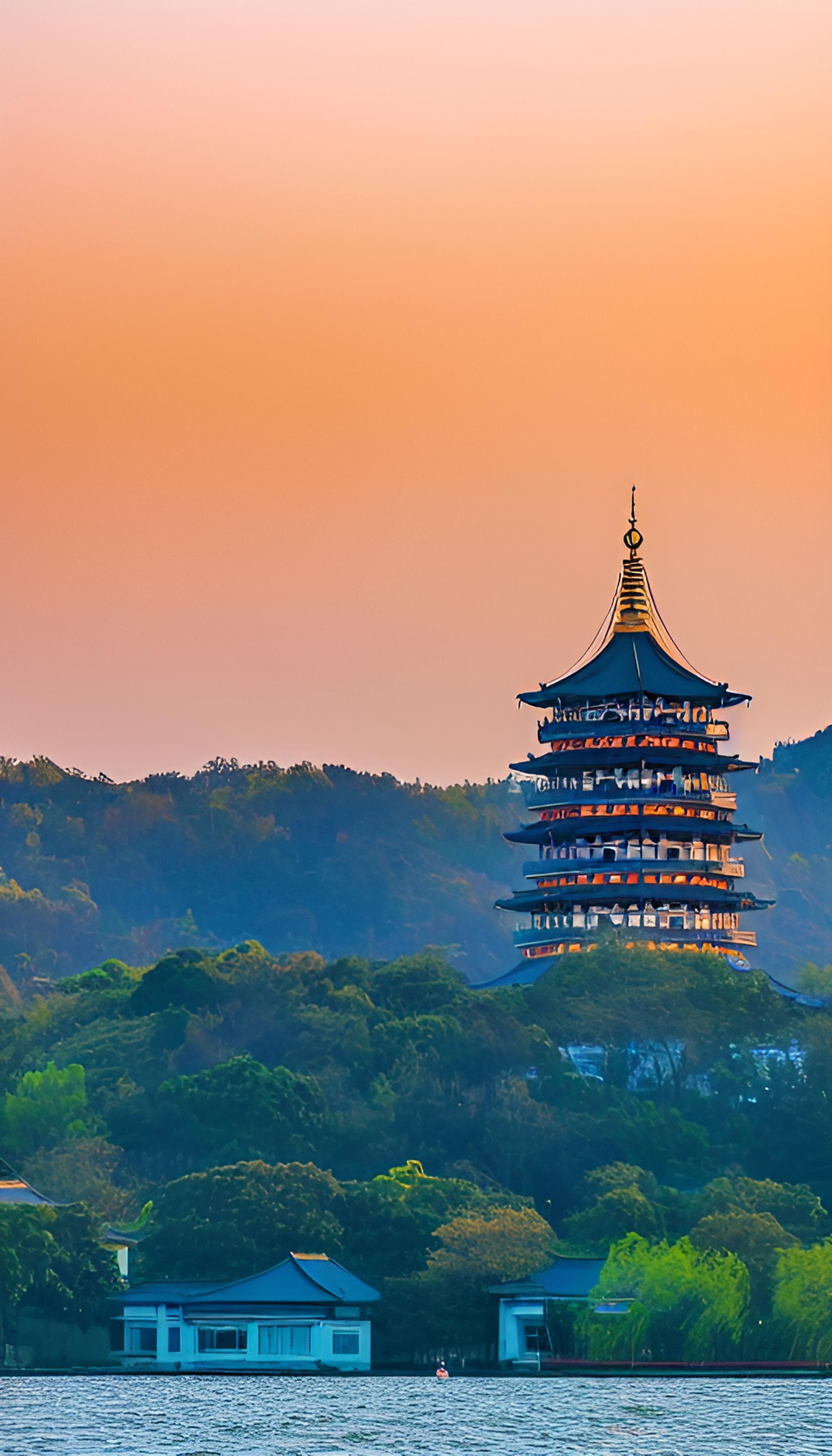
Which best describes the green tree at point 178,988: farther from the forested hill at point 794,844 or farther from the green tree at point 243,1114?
the forested hill at point 794,844

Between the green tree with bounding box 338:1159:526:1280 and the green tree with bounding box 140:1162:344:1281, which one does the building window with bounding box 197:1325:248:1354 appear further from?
the green tree with bounding box 338:1159:526:1280

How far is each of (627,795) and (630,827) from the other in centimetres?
104

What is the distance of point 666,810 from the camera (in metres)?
76.8

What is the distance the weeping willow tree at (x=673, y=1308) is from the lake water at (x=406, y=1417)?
4.44 ft

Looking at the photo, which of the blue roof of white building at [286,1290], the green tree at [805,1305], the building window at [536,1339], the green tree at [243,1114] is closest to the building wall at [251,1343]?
the blue roof of white building at [286,1290]

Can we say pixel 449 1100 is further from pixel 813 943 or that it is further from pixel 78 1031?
pixel 813 943

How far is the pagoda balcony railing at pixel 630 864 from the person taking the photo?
250 feet

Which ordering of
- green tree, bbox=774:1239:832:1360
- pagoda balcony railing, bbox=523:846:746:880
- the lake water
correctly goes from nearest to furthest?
1. the lake water
2. green tree, bbox=774:1239:832:1360
3. pagoda balcony railing, bbox=523:846:746:880

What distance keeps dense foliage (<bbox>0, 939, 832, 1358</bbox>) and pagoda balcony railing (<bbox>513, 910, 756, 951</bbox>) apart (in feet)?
5.46

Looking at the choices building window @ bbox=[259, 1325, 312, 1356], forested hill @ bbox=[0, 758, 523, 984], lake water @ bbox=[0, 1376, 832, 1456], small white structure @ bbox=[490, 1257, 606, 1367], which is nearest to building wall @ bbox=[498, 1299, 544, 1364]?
small white structure @ bbox=[490, 1257, 606, 1367]

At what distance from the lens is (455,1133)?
69.4 m

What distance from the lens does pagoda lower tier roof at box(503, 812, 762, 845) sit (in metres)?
76.2

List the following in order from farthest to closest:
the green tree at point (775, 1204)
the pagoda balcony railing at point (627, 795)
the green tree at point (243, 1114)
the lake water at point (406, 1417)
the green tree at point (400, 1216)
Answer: the pagoda balcony railing at point (627, 795)
the green tree at point (243, 1114)
the green tree at point (775, 1204)
the green tree at point (400, 1216)
the lake water at point (406, 1417)

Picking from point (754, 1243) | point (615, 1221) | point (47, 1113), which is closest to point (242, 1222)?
point (615, 1221)
